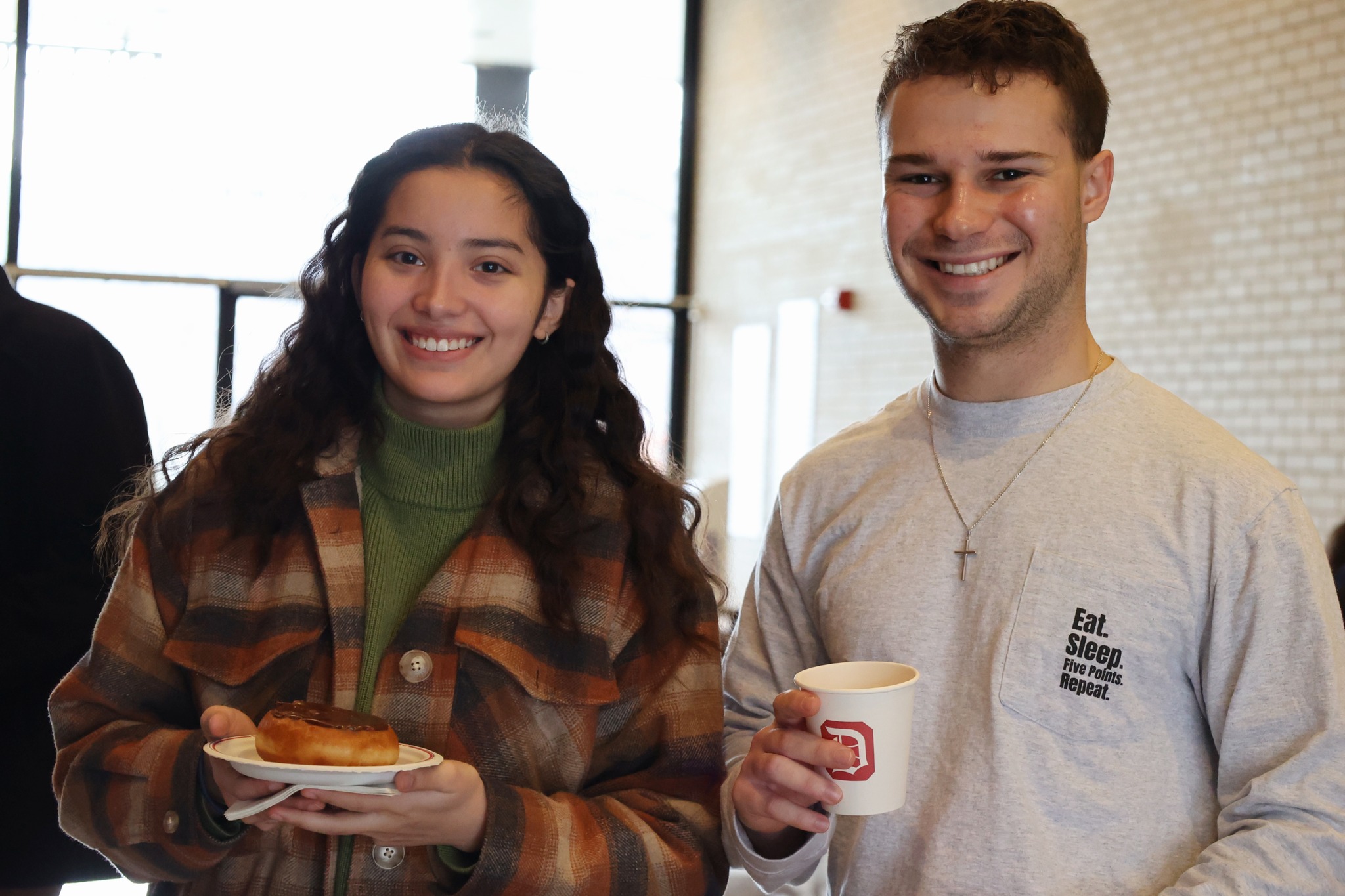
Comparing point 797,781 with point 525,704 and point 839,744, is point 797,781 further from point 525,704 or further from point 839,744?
point 525,704

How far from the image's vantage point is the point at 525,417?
192cm

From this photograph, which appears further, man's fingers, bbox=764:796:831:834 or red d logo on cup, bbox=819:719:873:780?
man's fingers, bbox=764:796:831:834

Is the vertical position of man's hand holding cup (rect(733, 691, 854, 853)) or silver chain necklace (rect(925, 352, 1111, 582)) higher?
silver chain necklace (rect(925, 352, 1111, 582))

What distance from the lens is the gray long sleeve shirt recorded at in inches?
56.6

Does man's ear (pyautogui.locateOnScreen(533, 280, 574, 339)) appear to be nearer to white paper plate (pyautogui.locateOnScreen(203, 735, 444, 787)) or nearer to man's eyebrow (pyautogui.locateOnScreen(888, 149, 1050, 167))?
man's eyebrow (pyautogui.locateOnScreen(888, 149, 1050, 167))

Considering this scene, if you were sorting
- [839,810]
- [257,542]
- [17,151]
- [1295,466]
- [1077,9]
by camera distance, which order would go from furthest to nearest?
[17,151]
[1077,9]
[1295,466]
[257,542]
[839,810]

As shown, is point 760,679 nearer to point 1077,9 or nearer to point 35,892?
point 35,892

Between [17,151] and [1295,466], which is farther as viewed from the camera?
[17,151]

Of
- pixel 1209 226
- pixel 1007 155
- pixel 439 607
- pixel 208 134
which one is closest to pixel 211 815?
pixel 439 607

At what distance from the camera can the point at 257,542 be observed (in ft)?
5.75

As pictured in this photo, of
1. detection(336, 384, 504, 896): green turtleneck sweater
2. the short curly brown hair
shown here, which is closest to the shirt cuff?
detection(336, 384, 504, 896): green turtleneck sweater

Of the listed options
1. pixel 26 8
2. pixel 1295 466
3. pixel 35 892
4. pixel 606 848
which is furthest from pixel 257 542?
pixel 26 8

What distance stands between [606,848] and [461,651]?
33 centimetres

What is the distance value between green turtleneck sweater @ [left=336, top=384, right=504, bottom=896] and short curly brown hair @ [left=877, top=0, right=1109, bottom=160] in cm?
84
